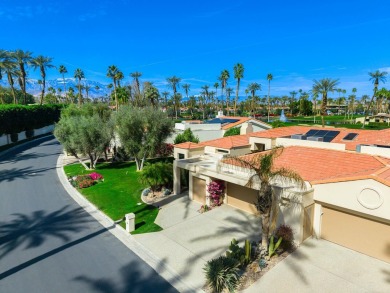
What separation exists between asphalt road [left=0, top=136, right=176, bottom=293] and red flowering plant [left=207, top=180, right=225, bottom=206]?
7414mm

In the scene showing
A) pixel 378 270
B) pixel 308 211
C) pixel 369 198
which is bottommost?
pixel 378 270

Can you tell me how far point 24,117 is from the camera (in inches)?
2016

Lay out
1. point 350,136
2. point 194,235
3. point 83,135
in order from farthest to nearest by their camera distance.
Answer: point 83,135
point 350,136
point 194,235

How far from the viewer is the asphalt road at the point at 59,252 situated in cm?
1113

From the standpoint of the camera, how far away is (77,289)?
1083 centimetres

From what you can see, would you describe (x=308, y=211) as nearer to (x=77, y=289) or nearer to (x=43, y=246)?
(x=77, y=289)

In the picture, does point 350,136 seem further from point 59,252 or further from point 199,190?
point 59,252

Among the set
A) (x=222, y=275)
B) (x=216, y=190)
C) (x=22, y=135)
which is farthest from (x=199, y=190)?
(x=22, y=135)

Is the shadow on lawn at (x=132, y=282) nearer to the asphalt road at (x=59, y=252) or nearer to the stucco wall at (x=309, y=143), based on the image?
the asphalt road at (x=59, y=252)

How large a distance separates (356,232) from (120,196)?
686 inches

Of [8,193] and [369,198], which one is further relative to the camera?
[8,193]

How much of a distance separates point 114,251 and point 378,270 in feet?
42.5

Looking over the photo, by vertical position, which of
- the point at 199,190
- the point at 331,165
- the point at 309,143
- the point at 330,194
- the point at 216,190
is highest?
the point at 309,143

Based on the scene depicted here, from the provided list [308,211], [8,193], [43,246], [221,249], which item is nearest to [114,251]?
[43,246]
